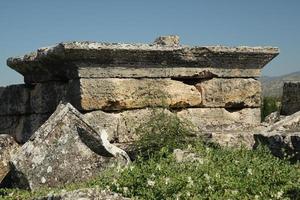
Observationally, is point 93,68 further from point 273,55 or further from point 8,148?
point 273,55

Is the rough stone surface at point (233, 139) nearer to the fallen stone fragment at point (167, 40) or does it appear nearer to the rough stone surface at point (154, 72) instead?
the rough stone surface at point (154, 72)

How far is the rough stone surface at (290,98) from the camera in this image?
38.5ft

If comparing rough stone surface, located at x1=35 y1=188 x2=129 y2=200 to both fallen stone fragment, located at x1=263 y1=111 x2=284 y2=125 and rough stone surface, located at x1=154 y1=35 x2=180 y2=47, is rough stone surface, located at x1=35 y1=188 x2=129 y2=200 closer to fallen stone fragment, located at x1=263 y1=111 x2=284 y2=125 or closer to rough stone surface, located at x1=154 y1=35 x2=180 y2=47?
rough stone surface, located at x1=154 y1=35 x2=180 y2=47

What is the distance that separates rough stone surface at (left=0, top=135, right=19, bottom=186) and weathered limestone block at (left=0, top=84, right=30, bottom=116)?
2331mm

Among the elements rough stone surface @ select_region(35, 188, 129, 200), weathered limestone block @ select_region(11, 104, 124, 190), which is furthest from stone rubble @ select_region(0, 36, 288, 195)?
rough stone surface @ select_region(35, 188, 129, 200)

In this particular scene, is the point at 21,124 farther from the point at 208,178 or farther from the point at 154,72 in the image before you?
the point at 208,178

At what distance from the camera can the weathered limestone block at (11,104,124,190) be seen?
23.6 feet

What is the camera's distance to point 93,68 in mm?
9133

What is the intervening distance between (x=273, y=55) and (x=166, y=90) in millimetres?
2217

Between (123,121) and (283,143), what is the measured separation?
3.07m

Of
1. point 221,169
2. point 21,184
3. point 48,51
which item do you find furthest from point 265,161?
point 48,51

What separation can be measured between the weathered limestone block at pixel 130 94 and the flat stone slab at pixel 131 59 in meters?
0.13

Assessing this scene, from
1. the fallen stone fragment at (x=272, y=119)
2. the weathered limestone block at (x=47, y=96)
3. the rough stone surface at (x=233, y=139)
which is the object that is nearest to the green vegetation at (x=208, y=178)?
the rough stone surface at (x=233, y=139)

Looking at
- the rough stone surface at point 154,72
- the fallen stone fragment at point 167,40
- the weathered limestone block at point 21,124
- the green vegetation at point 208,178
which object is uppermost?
the fallen stone fragment at point 167,40
